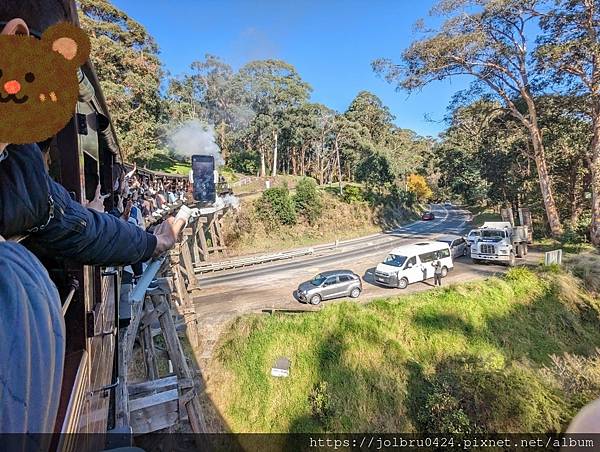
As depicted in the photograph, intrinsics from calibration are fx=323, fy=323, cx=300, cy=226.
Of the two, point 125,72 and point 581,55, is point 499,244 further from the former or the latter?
point 125,72

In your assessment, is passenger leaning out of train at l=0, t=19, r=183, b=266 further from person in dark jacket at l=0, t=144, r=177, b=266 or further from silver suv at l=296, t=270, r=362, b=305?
silver suv at l=296, t=270, r=362, b=305

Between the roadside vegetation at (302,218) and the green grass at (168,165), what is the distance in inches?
581

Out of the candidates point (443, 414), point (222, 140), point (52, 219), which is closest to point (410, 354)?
→ point (443, 414)

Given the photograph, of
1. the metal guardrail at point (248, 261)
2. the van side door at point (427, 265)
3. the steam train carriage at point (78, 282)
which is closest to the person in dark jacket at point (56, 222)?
the steam train carriage at point (78, 282)

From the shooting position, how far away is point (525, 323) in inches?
483

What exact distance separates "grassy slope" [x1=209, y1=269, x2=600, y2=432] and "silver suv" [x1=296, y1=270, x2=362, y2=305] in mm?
872

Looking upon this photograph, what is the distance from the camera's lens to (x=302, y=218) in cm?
2658

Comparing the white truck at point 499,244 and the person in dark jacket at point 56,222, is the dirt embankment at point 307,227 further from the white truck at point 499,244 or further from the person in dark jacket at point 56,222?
the person in dark jacket at point 56,222

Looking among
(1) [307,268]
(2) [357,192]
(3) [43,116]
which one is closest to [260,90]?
(2) [357,192]

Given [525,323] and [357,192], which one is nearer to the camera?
[525,323]

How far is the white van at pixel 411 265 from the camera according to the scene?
13.6 meters

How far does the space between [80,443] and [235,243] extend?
21.3 metres

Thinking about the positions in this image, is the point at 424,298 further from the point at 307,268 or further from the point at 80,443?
the point at 80,443

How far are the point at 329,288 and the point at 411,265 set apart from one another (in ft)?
12.7
